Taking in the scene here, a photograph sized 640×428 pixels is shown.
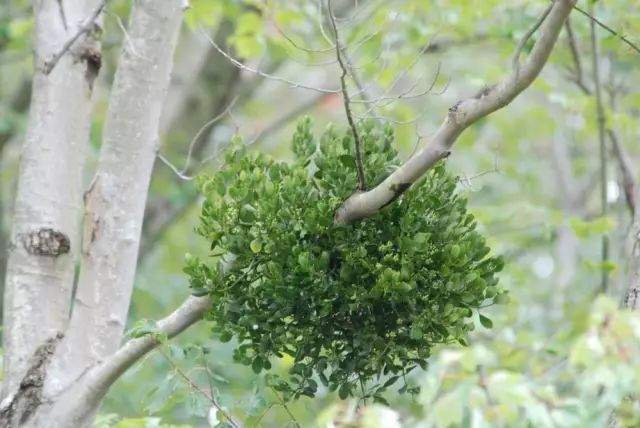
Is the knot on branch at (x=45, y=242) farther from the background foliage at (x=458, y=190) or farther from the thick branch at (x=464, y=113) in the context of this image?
the thick branch at (x=464, y=113)

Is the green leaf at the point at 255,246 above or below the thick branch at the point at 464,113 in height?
below

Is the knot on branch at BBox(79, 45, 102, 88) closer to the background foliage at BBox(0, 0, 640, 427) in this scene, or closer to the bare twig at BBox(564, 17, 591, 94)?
the background foliage at BBox(0, 0, 640, 427)

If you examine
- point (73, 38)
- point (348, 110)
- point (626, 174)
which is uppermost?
point (626, 174)

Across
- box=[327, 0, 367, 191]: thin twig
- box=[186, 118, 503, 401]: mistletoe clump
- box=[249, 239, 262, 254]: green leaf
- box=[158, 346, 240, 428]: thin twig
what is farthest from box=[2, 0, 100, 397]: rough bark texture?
box=[327, 0, 367, 191]: thin twig

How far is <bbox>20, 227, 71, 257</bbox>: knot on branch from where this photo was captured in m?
2.68

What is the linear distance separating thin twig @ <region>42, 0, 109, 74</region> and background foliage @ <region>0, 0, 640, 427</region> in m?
0.30

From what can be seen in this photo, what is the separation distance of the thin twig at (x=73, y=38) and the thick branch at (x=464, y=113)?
103cm

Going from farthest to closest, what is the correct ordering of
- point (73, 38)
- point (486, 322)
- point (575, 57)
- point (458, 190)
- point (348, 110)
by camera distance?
point (575, 57) < point (73, 38) < point (458, 190) < point (486, 322) < point (348, 110)

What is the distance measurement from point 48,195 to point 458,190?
3.64 ft

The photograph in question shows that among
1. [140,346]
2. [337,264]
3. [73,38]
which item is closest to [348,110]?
[337,264]

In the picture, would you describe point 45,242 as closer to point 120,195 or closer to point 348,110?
point 120,195

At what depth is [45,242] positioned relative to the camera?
2.68 m

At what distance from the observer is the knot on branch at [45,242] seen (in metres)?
2.68

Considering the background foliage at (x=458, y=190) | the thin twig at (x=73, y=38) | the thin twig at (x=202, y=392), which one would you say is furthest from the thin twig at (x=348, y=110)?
the thin twig at (x=73, y=38)
